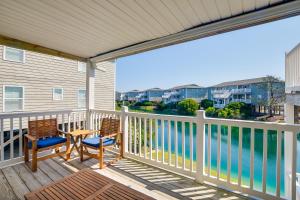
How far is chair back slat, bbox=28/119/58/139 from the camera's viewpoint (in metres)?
3.70

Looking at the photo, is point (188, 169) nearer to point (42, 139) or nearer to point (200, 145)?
point (200, 145)

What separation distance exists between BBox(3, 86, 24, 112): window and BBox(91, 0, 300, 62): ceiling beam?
7134mm

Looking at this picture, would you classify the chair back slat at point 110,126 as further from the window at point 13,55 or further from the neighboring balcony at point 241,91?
the neighboring balcony at point 241,91

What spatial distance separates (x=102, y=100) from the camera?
1199 cm

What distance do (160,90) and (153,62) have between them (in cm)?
984

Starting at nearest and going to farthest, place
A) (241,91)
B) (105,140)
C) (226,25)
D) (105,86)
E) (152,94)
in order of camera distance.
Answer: (226,25) < (105,140) < (105,86) < (241,91) < (152,94)

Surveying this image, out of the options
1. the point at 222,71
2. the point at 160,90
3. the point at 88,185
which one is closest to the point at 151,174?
the point at 88,185

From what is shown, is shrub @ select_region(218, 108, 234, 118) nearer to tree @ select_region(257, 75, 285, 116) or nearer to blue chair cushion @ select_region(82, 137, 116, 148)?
tree @ select_region(257, 75, 285, 116)

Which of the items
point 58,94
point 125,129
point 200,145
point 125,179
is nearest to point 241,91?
point 58,94

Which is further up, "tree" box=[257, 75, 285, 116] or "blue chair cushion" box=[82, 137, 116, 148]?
"tree" box=[257, 75, 285, 116]

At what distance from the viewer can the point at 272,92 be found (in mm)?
→ 18953

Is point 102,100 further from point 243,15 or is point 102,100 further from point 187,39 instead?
point 243,15

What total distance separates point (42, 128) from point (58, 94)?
6.73m

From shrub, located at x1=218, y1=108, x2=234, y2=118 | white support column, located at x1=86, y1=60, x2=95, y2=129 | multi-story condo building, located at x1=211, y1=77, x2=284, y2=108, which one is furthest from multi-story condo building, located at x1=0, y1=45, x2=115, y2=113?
multi-story condo building, located at x1=211, y1=77, x2=284, y2=108
